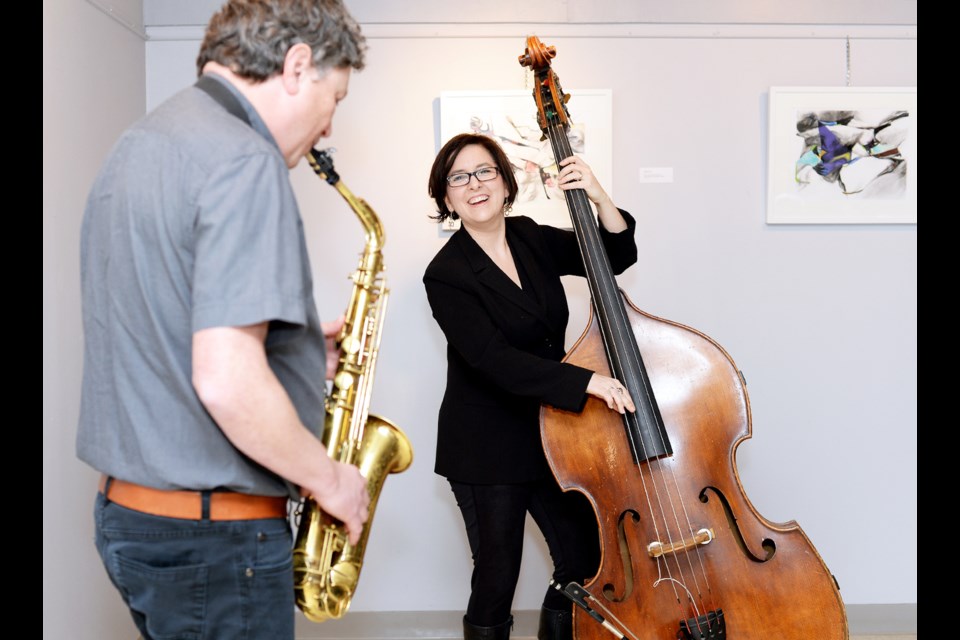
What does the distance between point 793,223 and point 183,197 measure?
2.73m

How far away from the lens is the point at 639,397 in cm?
233

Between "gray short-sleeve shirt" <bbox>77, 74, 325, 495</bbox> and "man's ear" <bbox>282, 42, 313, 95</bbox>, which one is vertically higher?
"man's ear" <bbox>282, 42, 313, 95</bbox>

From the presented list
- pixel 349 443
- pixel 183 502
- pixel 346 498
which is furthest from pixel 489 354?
pixel 183 502

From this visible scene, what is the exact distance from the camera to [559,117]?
2584 millimetres

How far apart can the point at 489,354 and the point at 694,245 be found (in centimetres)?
136

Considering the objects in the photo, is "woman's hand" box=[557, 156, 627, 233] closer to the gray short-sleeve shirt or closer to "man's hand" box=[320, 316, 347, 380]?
"man's hand" box=[320, 316, 347, 380]

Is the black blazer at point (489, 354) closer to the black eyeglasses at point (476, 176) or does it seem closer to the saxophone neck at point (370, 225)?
the black eyeglasses at point (476, 176)

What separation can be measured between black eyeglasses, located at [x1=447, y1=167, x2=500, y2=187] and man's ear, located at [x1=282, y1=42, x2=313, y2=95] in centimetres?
125

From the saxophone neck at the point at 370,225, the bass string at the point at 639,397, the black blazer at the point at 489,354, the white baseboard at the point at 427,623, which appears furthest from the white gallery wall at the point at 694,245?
the saxophone neck at the point at 370,225

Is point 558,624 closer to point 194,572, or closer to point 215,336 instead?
point 194,572

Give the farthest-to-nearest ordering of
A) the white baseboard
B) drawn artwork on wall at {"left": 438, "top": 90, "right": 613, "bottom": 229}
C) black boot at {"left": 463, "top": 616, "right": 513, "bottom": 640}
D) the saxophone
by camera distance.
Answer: the white baseboard
drawn artwork on wall at {"left": 438, "top": 90, "right": 613, "bottom": 229}
black boot at {"left": 463, "top": 616, "right": 513, "bottom": 640}
the saxophone

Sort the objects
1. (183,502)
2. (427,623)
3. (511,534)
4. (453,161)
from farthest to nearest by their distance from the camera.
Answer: (427,623)
(453,161)
(511,534)
(183,502)

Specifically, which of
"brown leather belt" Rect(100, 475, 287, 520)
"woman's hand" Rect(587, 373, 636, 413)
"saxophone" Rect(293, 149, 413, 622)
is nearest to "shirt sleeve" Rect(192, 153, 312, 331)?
"brown leather belt" Rect(100, 475, 287, 520)

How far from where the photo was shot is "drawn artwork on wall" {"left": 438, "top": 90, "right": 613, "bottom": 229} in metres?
3.40
